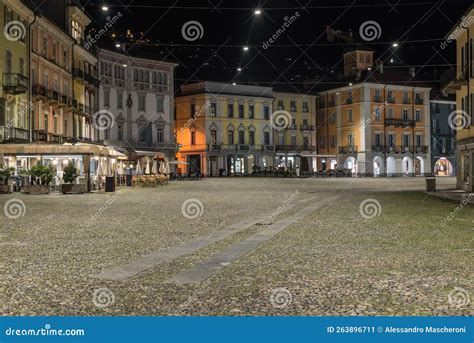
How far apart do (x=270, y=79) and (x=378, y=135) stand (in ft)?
51.8

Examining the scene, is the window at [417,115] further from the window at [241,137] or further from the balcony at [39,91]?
the balcony at [39,91]

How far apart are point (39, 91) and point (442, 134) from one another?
59194 millimetres

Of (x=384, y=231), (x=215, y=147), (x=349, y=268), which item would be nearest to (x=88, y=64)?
(x=215, y=147)

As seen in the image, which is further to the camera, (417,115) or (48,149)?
(417,115)

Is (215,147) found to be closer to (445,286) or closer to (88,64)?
(88,64)

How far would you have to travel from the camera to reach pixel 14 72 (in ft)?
121

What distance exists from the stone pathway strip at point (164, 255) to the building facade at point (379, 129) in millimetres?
66164

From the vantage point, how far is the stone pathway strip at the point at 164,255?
8039mm

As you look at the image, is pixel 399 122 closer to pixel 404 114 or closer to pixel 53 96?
pixel 404 114

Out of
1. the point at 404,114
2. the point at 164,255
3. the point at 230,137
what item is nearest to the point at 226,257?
the point at 164,255

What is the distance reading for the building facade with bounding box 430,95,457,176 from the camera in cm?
8312

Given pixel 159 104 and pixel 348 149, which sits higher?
pixel 159 104

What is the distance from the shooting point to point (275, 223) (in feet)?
48.5

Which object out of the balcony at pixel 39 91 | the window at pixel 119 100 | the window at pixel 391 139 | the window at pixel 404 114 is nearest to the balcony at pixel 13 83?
the balcony at pixel 39 91
